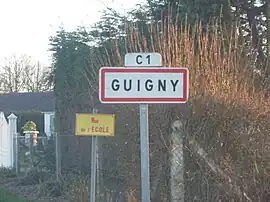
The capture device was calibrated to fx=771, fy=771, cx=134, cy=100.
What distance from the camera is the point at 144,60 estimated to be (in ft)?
24.5

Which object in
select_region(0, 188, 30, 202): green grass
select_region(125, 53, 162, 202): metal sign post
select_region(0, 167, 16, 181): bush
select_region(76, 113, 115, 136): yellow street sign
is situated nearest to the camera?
select_region(125, 53, 162, 202): metal sign post

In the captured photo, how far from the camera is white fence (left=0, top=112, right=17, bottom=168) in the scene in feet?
87.9

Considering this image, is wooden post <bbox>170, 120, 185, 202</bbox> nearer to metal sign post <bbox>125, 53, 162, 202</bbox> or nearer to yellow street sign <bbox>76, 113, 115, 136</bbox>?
yellow street sign <bbox>76, 113, 115, 136</bbox>

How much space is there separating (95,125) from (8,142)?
18.0m

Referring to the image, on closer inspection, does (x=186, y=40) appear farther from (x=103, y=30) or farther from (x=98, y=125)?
(x=103, y=30)

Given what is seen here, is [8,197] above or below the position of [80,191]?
below

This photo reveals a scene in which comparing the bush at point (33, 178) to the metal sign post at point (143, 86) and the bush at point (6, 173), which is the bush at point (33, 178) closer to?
the bush at point (6, 173)

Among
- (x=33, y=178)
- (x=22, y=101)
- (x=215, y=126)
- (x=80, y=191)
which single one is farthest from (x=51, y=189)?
(x=22, y=101)

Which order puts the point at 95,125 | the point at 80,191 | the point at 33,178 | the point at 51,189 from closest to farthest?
the point at 95,125 < the point at 80,191 < the point at 51,189 < the point at 33,178

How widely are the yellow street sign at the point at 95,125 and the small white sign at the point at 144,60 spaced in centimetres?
310

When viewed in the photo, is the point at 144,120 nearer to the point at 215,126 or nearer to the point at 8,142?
the point at 215,126

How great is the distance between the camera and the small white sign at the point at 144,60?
293 inches

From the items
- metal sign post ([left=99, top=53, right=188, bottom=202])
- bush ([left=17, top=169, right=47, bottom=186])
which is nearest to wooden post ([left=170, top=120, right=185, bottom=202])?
metal sign post ([left=99, top=53, right=188, bottom=202])

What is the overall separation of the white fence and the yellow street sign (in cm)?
1535
